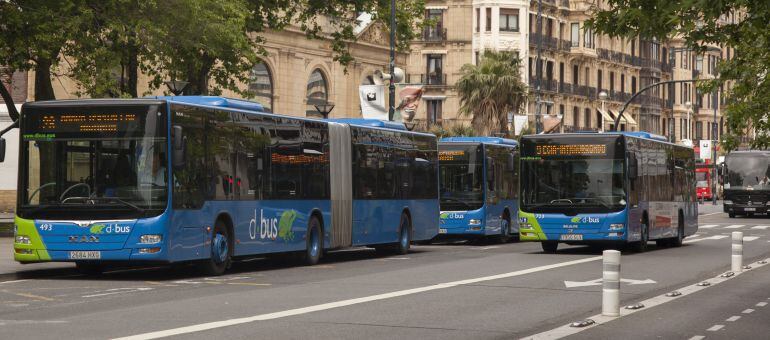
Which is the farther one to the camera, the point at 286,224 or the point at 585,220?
the point at 585,220

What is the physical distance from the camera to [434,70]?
312ft

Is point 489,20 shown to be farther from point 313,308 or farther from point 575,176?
point 313,308

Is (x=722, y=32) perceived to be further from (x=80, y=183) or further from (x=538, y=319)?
(x=80, y=183)

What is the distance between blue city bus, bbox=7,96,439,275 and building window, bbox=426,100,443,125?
219ft

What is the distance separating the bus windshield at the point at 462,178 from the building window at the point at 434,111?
54.8m

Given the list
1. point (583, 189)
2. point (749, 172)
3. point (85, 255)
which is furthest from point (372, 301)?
point (749, 172)

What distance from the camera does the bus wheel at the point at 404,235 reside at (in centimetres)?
3290

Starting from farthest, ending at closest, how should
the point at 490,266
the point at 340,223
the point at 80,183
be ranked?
the point at 340,223 < the point at 490,266 < the point at 80,183

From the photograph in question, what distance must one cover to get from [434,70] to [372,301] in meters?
77.1

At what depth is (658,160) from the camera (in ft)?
121

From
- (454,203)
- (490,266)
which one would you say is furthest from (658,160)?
(490,266)

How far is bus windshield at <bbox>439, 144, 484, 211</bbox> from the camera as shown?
3909 cm

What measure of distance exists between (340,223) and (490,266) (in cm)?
349

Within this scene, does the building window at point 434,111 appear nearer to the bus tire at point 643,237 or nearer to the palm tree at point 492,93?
the palm tree at point 492,93
